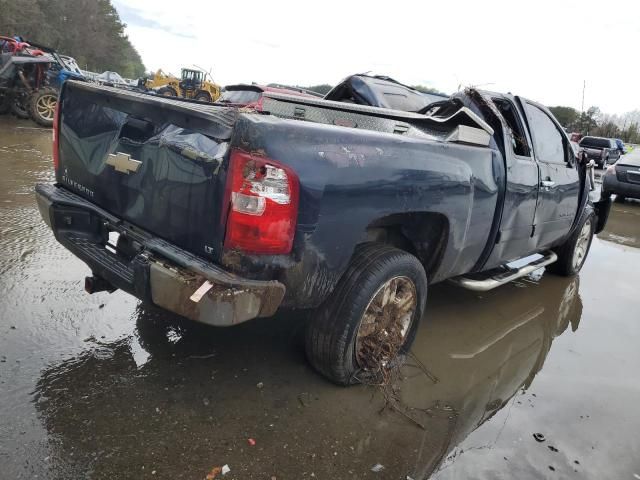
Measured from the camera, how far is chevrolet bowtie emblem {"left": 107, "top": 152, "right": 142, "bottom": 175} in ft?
8.48

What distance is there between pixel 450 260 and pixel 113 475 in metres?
2.24

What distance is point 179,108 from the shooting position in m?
2.34

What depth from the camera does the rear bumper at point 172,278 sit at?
2.11 metres

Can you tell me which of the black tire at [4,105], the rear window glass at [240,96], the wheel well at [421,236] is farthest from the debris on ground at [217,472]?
the black tire at [4,105]

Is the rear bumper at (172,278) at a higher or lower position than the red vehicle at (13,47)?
lower

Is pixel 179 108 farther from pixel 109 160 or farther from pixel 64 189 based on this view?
pixel 64 189

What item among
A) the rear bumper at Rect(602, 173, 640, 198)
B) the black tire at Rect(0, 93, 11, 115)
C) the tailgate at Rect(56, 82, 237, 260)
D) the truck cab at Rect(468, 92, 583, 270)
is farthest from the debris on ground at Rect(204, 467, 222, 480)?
the black tire at Rect(0, 93, 11, 115)

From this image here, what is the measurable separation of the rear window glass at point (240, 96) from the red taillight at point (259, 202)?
7.63 meters

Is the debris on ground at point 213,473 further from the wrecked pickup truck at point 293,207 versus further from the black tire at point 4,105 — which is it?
the black tire at point 4,105


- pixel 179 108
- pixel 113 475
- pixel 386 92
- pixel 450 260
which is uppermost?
pixel 386 92

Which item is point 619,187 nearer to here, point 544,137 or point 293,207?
point 544,137

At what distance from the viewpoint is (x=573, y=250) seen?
17.5ft

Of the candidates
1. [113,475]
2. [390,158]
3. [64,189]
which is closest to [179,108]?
[390,158]

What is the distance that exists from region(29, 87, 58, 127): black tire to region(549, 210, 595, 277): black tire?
38.4 ft
